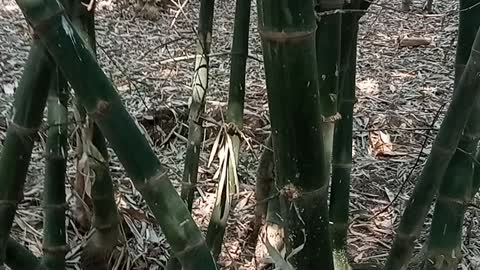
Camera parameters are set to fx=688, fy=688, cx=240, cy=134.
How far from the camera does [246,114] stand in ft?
5.92

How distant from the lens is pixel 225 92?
1.99 meters

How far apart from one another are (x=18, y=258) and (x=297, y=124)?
0.50 metres

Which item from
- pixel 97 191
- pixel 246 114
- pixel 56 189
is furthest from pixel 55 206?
pixel 246 114

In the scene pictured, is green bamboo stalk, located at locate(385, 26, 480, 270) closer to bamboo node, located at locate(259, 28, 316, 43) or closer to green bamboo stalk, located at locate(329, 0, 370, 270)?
green bamboo stalk, located at locate(329, 0, 370, 270)

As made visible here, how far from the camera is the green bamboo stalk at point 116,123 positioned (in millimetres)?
511

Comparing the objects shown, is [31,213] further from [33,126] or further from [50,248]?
[33,126]

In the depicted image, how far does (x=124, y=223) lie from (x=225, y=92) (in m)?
0.71

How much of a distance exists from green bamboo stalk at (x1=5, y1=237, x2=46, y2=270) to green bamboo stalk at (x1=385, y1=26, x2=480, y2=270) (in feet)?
1.57

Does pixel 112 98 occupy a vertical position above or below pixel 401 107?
above

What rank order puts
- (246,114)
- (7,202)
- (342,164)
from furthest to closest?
(246,114)
(342,164)
(7,202)

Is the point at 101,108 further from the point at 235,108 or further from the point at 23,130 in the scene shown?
the point at 235,108

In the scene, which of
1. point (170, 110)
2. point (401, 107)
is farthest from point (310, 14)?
point (401, 107)

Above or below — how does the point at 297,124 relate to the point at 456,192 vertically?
above

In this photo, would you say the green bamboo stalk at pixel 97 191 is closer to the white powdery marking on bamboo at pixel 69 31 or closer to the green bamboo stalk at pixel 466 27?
the white powdery marking on bamboo at pixel 69 31
